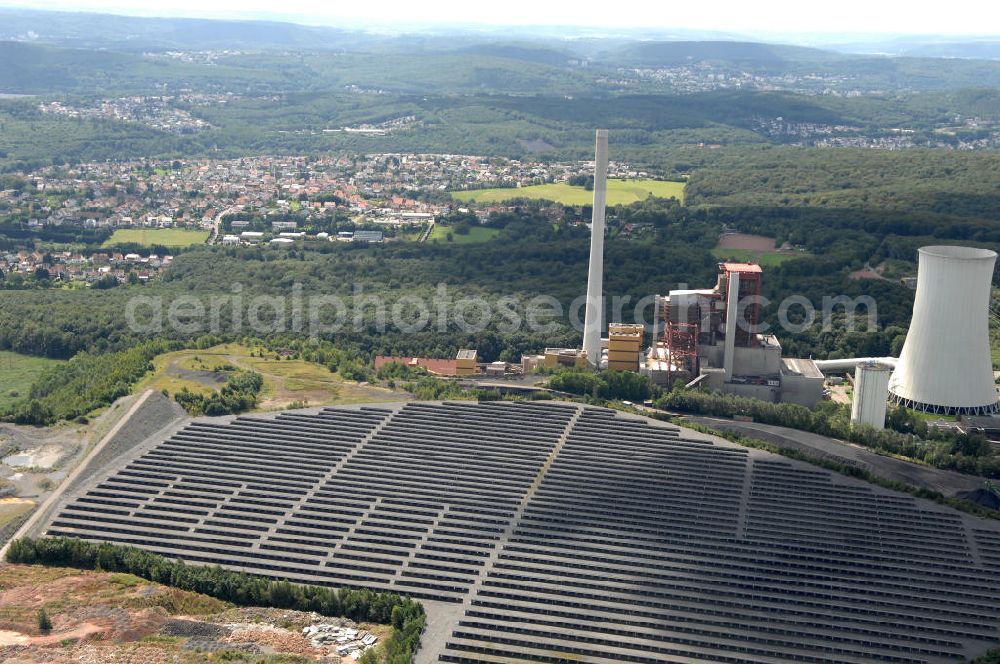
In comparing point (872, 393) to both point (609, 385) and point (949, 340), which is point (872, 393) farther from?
point (609, 385)

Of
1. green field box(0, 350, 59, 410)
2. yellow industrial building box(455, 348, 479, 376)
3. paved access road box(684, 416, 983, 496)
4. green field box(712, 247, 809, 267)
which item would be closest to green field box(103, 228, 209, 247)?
green field box(0, 350, 59, 410)

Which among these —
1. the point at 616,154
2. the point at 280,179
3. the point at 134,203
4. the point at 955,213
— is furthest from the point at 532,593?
the point at 616,154

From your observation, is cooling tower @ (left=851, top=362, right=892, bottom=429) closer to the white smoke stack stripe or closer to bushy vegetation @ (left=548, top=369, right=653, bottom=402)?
the white smoke stack stripe

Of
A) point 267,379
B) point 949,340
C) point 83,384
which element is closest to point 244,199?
point 83,384

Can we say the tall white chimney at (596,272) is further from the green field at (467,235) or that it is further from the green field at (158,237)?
the green field at (158,237)

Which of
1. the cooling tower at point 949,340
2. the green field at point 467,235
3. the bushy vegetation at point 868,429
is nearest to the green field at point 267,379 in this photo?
the bushy vegetation at point 868,429
